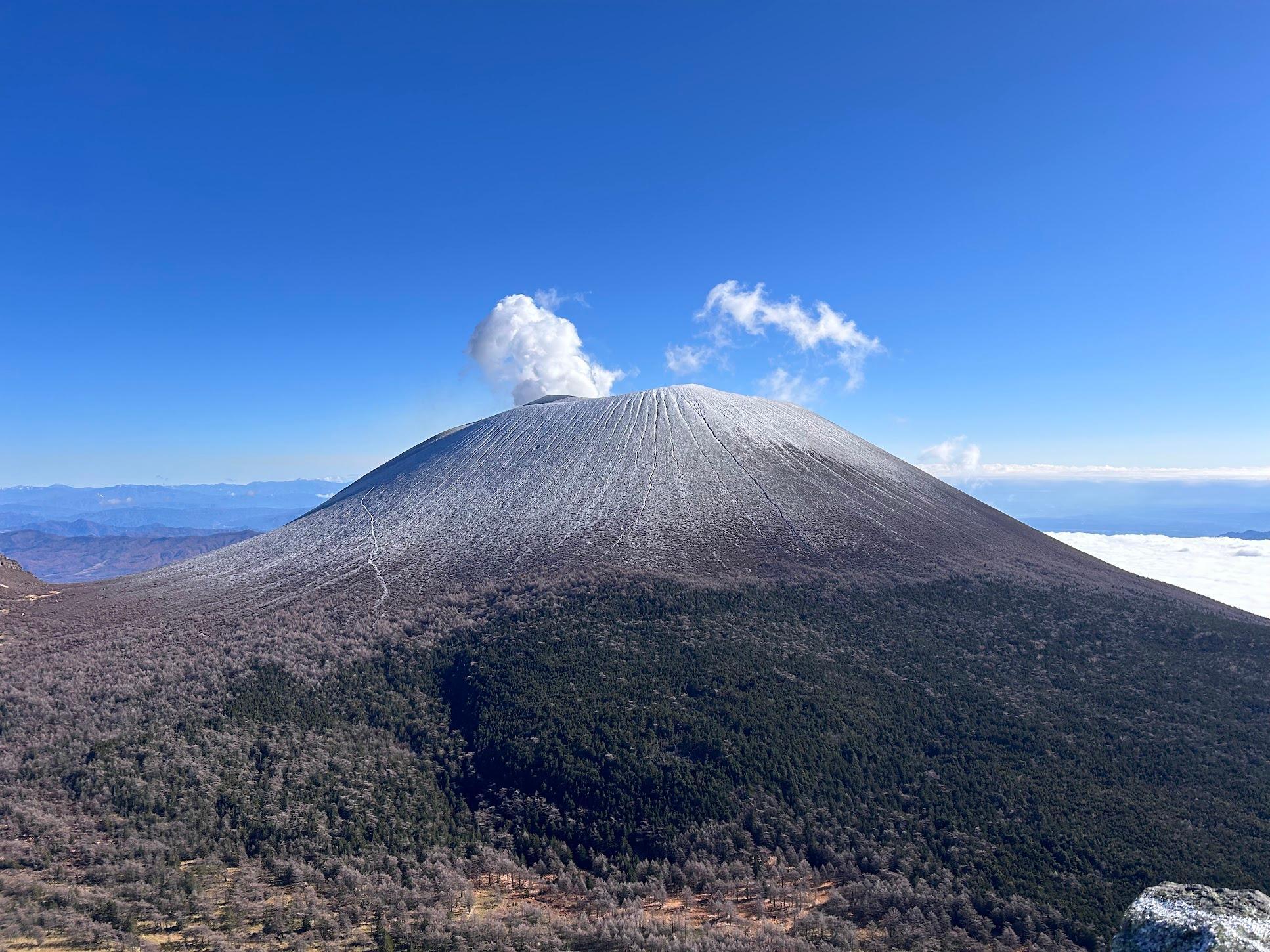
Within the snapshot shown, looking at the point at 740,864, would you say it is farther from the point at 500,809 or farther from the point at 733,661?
A: the point at 733,661

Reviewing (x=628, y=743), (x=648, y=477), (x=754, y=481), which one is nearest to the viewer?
(x=628, y=743)

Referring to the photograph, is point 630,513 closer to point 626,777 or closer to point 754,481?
point 754,481

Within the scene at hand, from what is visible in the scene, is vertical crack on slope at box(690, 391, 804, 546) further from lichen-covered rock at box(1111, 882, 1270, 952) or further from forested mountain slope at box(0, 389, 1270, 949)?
lichen-covered rock at box(1111, 882, 1270, 952)

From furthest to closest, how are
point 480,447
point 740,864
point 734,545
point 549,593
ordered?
point 480,447
point 734,545
point 549,593
point 740,864

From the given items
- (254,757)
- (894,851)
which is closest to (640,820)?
(894,851)

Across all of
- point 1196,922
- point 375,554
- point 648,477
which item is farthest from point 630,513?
point 1196,922

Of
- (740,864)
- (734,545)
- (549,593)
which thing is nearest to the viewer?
(740,864)

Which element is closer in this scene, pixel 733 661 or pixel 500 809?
pixel 500 809

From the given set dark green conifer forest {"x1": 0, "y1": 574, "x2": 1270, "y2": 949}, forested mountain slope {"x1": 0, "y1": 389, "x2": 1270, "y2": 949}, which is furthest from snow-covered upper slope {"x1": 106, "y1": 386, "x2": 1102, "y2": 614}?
dark green conifer forest {"x1": 0, "y1": 574, "x2": 1270, "y2": 949}
